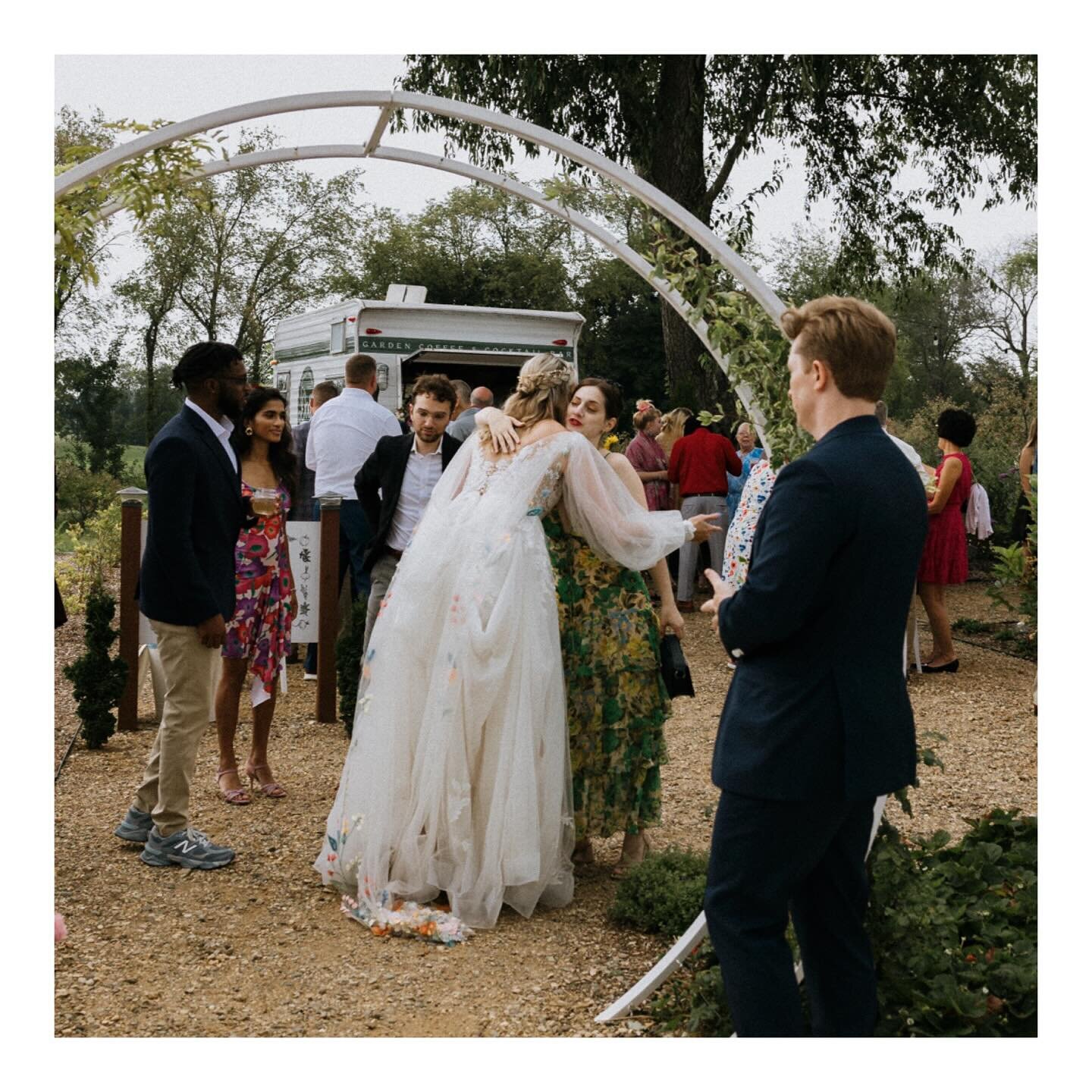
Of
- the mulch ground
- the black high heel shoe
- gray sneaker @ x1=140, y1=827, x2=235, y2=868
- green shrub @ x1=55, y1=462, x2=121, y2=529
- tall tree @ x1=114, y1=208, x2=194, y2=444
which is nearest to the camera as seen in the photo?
the mulch ground

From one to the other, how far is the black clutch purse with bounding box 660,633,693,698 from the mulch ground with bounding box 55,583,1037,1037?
29.3 inches

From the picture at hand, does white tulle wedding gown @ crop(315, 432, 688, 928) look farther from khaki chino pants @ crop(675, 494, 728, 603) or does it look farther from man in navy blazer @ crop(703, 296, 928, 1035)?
khaki chino pants @ crop(675, 494, 728, 603)

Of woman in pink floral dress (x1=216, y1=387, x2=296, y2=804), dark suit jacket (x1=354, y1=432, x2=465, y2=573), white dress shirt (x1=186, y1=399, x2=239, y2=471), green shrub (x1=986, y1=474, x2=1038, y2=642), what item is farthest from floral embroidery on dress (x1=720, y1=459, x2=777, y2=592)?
white dress shirt (x1=186, y1=399, x2=239, y2=471)

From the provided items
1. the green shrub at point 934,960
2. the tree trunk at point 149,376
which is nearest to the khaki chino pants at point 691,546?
the green shrub at point 934,960

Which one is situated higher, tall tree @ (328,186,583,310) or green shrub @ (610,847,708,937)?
tall tree @ (328,186,583,310)

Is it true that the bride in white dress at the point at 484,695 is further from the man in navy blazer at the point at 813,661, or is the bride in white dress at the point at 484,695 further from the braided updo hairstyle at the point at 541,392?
the man in navy blazer at the point at 813,661

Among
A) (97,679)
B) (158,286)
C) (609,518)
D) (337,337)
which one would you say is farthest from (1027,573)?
(158,286)

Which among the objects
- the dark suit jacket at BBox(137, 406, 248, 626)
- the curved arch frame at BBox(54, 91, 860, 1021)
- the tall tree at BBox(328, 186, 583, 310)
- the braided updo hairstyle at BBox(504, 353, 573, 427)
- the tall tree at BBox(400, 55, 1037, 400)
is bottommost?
the dark suit jacket at BBox(137, 406, 248, 626)

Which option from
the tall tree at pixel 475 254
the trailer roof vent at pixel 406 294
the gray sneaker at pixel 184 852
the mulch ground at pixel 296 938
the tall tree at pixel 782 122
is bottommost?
the mulch ground at pixel 296 938

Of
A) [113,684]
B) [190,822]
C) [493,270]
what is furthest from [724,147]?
[493,270]

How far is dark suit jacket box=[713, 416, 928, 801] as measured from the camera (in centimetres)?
236

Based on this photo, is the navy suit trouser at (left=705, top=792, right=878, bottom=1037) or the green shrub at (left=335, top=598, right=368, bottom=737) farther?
the green shrub at (left=335, top=598, right=368, bottom=737)

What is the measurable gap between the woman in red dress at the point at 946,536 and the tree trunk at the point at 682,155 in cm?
409

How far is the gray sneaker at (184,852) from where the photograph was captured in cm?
470
